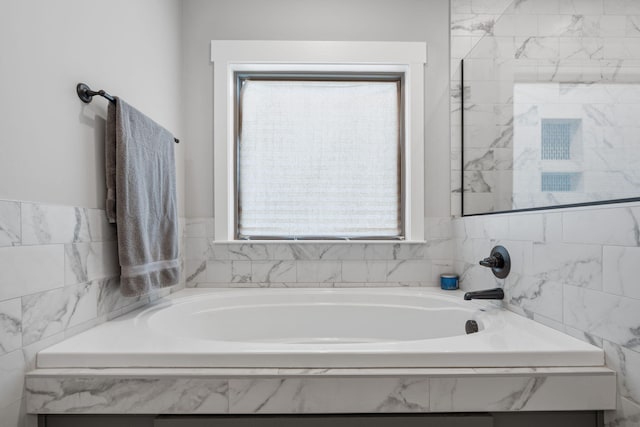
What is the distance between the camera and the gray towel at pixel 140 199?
1.32 m

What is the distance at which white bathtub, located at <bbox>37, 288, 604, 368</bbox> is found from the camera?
975 millimetres

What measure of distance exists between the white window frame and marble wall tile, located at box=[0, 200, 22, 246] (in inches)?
Result: 46.3

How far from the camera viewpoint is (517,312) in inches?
56.6

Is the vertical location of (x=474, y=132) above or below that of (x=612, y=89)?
above

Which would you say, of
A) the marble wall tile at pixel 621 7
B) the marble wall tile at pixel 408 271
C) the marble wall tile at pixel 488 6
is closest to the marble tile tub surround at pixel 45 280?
the marble wall tile at pixel 408 271

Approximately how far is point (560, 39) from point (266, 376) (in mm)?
1469

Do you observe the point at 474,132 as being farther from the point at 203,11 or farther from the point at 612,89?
the point at 203,11

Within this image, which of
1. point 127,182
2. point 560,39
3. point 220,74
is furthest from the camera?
point 220,74

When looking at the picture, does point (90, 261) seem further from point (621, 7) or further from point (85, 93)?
point (621, 7)

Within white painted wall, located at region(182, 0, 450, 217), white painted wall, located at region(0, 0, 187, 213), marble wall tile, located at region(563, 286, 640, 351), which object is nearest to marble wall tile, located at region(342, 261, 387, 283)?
white painted wall, located at region(182, 0, 450, 217)

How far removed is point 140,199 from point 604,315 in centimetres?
166

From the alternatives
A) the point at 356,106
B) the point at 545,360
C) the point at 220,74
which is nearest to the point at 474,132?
the point at 356,106

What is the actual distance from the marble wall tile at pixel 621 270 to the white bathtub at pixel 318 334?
0.64 ft

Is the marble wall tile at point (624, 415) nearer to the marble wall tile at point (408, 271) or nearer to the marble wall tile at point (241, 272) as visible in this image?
the marble wall tile at point (408, 271)
